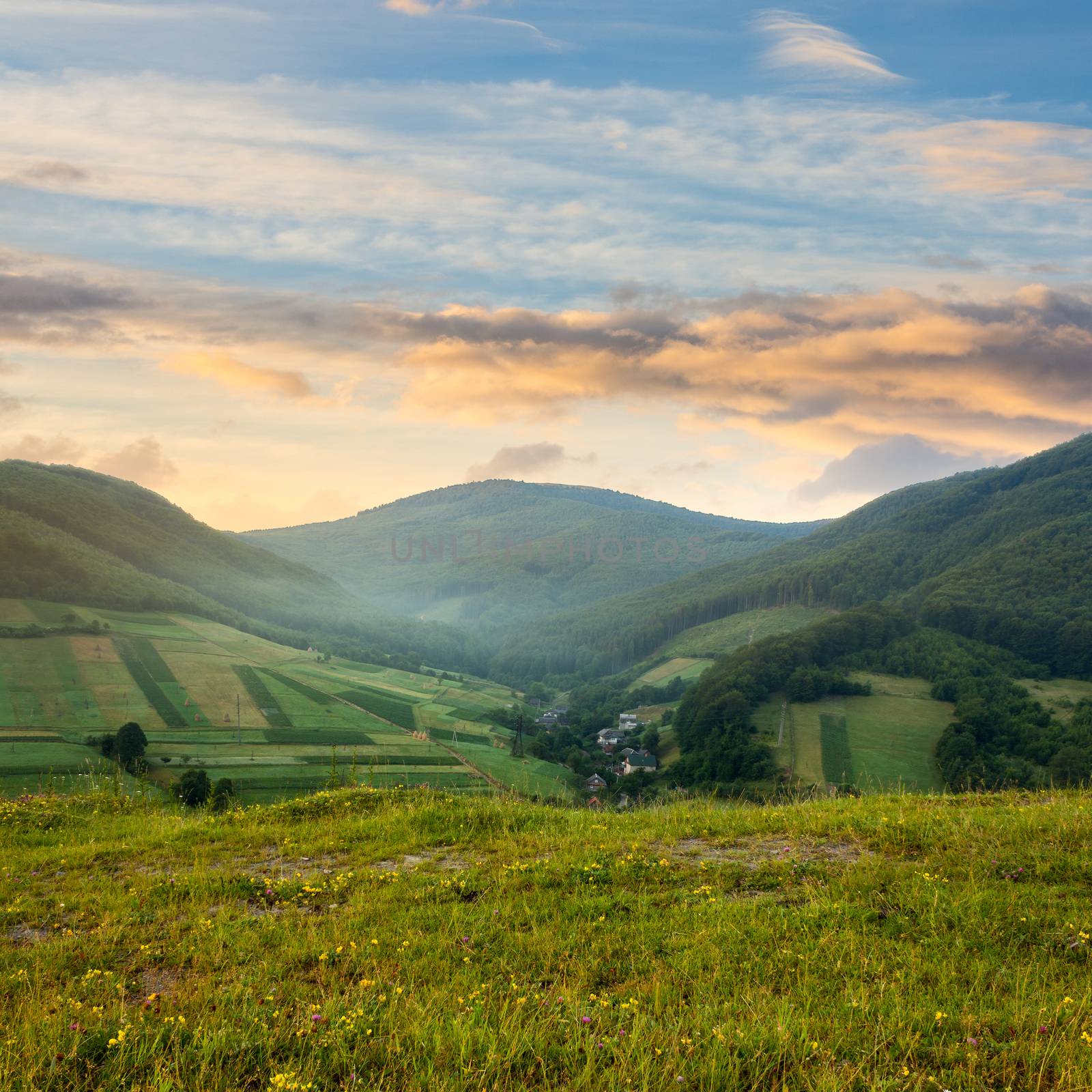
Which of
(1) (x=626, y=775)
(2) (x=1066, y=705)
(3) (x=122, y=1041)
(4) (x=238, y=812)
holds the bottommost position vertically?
(1) (x=626, y=775)

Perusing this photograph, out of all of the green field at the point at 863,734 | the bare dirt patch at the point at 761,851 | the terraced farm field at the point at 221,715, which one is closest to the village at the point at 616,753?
the terraced farm field at the point at 221,715

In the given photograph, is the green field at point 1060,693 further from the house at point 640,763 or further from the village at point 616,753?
the village at point 616,753

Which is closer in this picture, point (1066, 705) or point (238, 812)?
point (238, 812)

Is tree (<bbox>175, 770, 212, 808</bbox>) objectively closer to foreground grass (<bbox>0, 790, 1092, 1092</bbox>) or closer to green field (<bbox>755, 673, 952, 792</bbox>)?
foreground grass (<bbox>0, 790, 1092, 1092</bbox>)

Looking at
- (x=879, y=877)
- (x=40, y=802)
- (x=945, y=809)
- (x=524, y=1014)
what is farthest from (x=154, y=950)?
(x=945, y=809)

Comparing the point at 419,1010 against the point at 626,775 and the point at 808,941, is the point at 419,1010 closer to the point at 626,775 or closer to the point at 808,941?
the point at 808,941

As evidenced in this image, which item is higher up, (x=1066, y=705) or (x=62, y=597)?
(x=62, y=597)

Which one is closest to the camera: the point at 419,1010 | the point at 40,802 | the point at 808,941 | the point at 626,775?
the point at 419,1010

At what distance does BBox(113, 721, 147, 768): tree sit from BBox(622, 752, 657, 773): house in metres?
82.5

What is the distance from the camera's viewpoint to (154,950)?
8.52 m

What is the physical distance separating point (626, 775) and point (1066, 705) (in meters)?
86.1

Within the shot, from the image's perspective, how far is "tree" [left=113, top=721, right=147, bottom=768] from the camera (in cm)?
9719

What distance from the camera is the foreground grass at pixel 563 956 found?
6086mm

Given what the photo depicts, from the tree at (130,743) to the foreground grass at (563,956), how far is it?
99406 millimetres
